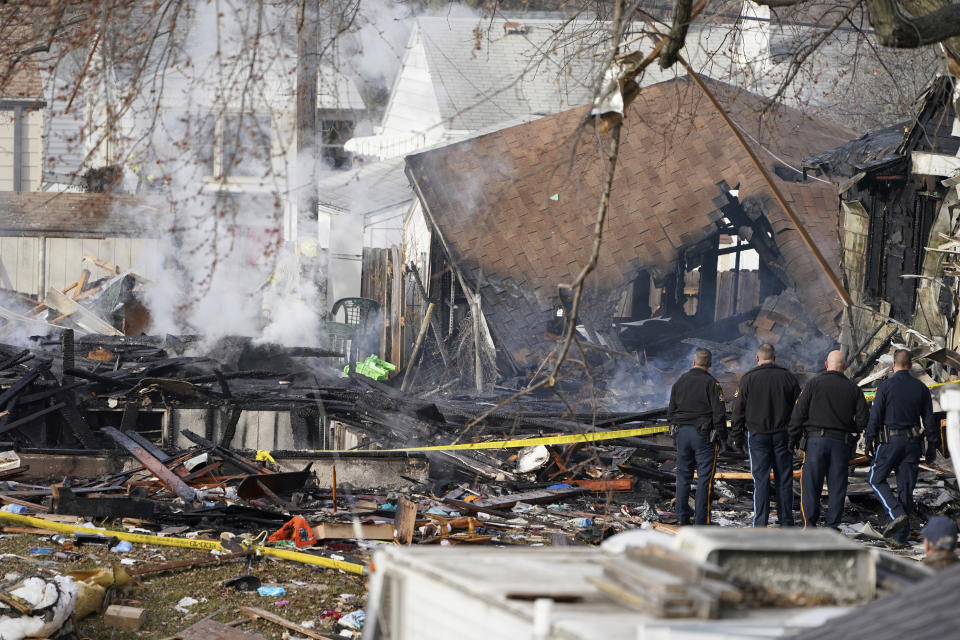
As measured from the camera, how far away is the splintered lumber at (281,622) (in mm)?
6617

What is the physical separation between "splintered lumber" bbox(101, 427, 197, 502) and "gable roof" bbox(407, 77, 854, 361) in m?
8.73

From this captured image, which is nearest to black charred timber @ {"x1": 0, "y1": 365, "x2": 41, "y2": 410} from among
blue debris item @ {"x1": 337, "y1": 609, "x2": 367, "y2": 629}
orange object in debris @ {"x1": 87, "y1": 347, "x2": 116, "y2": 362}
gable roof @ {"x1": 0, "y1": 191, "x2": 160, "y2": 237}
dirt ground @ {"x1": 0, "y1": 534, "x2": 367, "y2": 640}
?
orange object in debris @ {"x1": 87, "y1": 347, "x2": 116, "y2": 362}

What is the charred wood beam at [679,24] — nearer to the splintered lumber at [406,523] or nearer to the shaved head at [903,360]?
the shaved head at [903,360]

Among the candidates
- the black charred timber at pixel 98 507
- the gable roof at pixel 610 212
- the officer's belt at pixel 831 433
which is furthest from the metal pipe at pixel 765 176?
the gable roof at pixel 610 212

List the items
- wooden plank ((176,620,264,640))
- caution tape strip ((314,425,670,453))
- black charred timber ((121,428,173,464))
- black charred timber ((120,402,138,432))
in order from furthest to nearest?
black charred timber ((120,402,138,432))
caution tape strip ((314,425,670,453))
black charred timber ((121,428,173,464))
wooden plank ((176,620,264,640))

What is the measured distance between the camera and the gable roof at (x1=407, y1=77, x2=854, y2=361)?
64.4ft

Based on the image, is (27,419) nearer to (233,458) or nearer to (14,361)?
(14,361)

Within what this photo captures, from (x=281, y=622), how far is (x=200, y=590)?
1.10 m

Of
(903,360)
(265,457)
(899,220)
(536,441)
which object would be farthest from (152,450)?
(899,220)

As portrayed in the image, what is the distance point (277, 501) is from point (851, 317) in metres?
11.1

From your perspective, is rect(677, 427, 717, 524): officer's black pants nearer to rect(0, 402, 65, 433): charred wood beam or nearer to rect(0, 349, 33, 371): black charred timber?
rect(0, 402, 65, 433): charred wood beam

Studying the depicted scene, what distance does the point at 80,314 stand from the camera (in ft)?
84.7

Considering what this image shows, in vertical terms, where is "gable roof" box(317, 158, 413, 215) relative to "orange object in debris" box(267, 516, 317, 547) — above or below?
above

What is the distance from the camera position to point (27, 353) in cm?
1467
